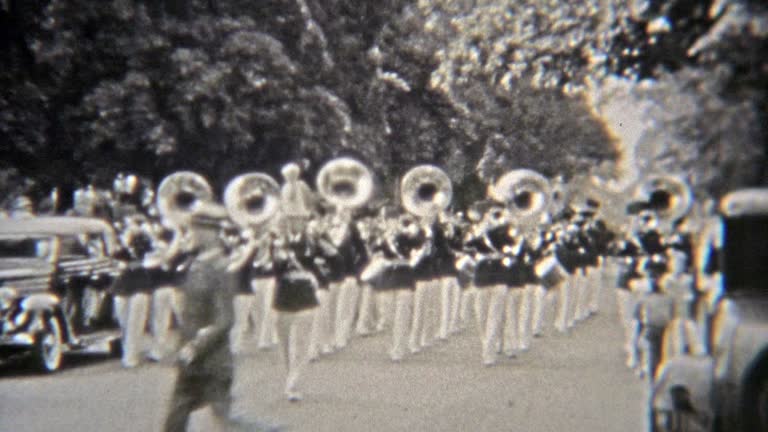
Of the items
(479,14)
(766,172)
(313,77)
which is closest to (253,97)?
(313,77)

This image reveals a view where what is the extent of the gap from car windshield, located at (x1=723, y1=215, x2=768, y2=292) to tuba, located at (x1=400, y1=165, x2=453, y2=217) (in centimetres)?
1063

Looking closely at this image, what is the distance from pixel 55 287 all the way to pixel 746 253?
10190 mm

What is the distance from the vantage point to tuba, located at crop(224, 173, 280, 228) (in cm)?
1658

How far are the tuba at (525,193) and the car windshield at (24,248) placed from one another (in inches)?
212

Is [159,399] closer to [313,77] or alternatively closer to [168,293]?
[168,293]

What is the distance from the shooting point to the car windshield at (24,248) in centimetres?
1597

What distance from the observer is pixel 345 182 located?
18.5 metres

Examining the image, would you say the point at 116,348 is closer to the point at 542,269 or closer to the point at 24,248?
the point at 24,248

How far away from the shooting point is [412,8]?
2784 centimetres

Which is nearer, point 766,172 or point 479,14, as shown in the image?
point 766,172

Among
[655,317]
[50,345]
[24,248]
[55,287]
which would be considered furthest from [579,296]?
[655,317]

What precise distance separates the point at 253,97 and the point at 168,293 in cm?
1020

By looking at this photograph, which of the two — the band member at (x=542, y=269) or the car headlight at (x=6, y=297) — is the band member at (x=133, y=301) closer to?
the car headlight at (x=6, y=297)

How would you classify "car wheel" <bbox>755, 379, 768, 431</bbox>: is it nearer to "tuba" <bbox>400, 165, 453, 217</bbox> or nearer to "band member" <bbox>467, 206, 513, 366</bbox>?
"band member" <bbox>467, 206, 513, 366</bbox>
